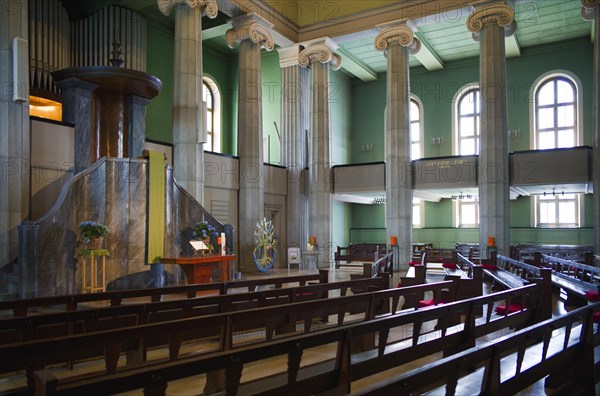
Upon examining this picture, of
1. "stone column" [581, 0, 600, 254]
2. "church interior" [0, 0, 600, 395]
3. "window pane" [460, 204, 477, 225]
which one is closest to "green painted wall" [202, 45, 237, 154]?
"church interior" [0, 0, 600, 395]

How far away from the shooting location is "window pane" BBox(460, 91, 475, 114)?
75.0 ft

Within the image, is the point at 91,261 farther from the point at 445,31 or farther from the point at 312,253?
the point at 445,31

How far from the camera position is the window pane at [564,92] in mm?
20469

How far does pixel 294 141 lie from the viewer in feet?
61.3

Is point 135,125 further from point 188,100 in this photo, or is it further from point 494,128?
point 494,128

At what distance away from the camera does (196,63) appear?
46.4 feet

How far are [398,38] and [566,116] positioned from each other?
871 centimetres

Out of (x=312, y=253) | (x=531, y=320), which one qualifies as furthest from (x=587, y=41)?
(x=531, y=320)

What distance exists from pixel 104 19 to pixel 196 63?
3.83 m

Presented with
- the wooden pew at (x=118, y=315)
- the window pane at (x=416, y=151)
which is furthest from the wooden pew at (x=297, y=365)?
the window pane at (x=416, y=151)

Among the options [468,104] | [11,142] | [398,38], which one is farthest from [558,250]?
[11,142]

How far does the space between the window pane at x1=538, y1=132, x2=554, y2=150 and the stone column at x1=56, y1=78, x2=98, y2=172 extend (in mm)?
17699

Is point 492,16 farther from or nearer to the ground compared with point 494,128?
farther from the ground

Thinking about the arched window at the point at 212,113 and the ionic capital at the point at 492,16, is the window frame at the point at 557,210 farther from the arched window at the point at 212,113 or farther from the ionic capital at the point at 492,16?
the arched window at the point at 212,113
